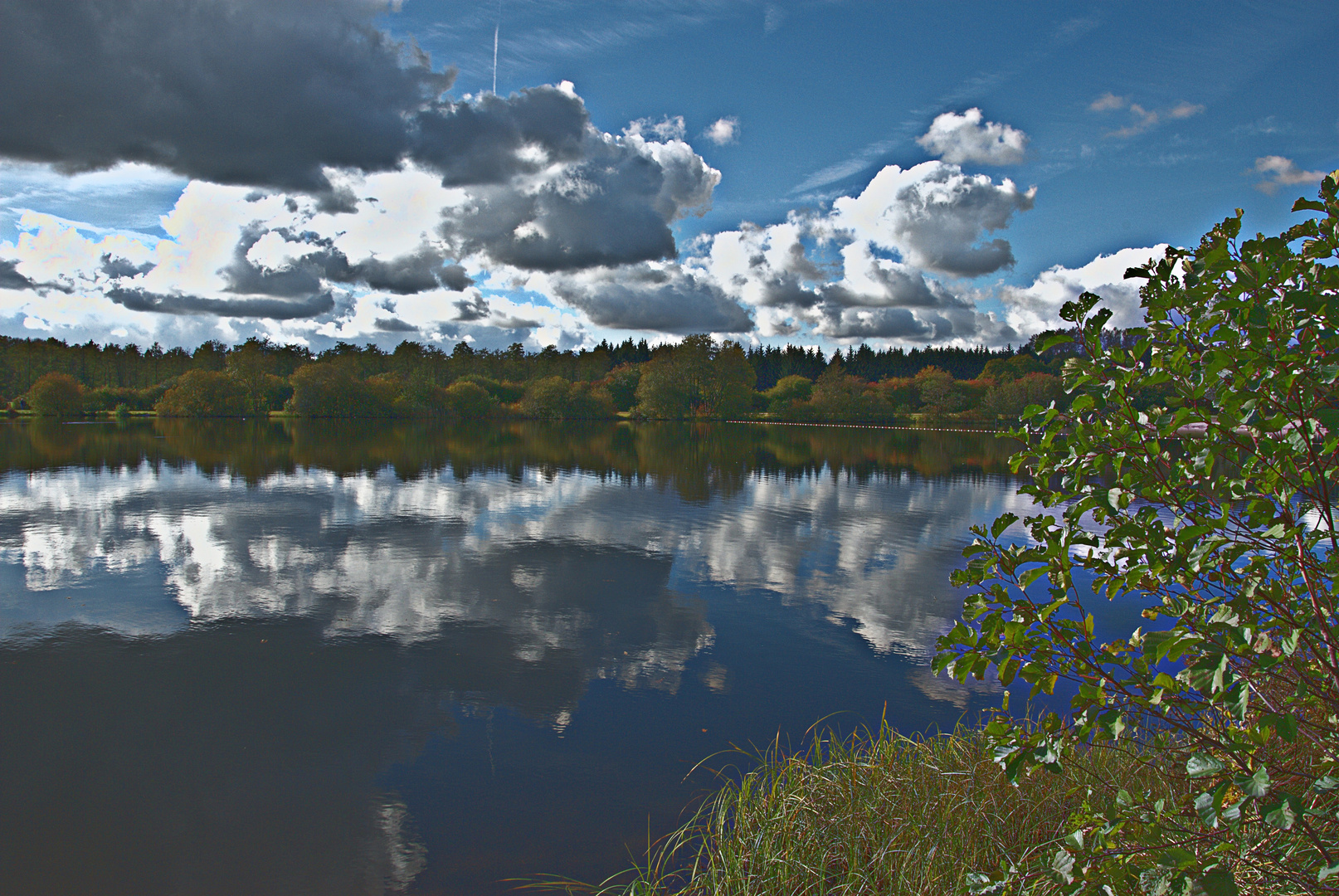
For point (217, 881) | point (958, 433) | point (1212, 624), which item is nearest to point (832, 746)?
point (1212, 624)

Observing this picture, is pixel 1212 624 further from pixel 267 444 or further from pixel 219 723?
pixel 267 444

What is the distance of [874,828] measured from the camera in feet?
20.1

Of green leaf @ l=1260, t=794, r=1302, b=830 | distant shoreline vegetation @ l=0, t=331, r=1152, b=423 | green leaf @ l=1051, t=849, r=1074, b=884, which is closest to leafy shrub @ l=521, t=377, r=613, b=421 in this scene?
distant shoreline vegetation @ l=0, t=331, r=1152, b=423

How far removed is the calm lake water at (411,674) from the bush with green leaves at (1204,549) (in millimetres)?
4853

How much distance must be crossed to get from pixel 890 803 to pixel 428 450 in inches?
2005

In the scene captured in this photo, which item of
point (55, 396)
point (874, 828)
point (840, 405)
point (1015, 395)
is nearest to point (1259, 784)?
point (874, 828)

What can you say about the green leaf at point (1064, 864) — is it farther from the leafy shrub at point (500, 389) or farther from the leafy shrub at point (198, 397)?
the leafy shrub at point (500, 389)

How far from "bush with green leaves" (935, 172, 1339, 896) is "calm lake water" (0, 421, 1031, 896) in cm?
485

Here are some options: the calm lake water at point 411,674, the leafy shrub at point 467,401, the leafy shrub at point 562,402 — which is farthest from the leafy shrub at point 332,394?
the calm lake water at point 411,674

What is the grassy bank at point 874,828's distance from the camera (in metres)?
5.64

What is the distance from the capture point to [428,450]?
53.3 meters

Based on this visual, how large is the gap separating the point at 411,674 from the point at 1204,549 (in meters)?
10.2

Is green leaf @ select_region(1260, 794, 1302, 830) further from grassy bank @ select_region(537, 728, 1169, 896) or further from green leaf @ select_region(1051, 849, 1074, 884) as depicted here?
grassy bank @ select_region(537, 728, 1169, 896)

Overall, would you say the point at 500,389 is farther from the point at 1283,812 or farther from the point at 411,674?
the point at 1283,812
